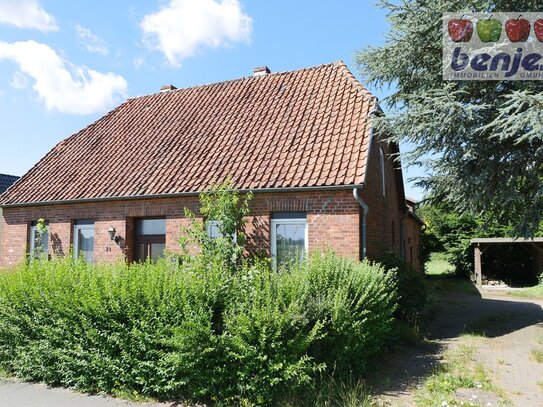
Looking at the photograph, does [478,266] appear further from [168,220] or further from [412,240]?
[168,220]

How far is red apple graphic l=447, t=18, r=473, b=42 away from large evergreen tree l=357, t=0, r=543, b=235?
0.23 metres

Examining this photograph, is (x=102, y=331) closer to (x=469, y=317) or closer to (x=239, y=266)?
(x=239, y=266)

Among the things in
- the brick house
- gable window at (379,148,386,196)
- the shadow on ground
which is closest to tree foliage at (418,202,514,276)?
the shadow on ground

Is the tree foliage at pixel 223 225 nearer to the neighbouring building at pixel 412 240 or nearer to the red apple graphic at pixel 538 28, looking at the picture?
the red apple graphic at pixel 538 28

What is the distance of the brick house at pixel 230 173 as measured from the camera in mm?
9102

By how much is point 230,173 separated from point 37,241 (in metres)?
6.72

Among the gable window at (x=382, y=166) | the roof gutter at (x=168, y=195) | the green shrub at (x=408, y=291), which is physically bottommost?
the green shrub at (x=408, y=291)

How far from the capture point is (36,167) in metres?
14.3

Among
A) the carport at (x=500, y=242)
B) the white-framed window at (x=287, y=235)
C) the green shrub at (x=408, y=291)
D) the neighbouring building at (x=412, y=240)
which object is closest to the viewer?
the green shrub at (x=408, y=291)

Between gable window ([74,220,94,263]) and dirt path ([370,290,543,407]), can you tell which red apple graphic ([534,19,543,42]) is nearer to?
dirt path ([370,290,543,407])

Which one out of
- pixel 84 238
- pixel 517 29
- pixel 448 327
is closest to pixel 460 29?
pixel 517 29

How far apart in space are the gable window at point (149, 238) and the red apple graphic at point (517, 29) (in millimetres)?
9072

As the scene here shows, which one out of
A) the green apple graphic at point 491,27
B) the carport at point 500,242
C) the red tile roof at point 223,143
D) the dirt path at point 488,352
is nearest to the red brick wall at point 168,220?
the red tile roof at point 223,143

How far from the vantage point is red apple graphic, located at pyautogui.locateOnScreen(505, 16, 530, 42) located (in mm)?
8812
